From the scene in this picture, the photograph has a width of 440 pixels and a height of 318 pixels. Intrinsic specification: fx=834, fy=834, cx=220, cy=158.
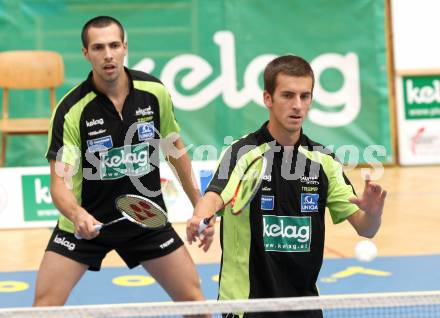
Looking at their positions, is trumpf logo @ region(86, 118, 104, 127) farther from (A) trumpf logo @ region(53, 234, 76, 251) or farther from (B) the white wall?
(B) the white wall

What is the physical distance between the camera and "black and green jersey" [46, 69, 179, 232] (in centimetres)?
470

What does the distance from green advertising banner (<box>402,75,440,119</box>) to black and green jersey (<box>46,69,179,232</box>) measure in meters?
9.19

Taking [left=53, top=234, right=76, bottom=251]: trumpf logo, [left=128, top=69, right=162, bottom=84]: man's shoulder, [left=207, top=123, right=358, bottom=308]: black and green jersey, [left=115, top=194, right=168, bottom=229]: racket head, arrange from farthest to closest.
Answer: [left=128, top=69, right=162, bottom=84]: man's shoulder < [left=53, top=234, right=76, bottom=251]: trumpf logo < [left=115, top=194, right=168, bottom=229]: racket head < [left=207, top=123, right=358, bottom=308]: black and green jersey

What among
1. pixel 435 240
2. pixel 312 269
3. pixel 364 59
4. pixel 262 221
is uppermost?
pixel 364 59

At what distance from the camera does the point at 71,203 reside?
14.5 feet

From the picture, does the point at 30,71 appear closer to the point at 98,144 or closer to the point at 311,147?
the point at 98,144

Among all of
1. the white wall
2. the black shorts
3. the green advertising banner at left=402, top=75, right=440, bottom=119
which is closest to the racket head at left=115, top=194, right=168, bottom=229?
the black shorts

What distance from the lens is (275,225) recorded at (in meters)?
3.84

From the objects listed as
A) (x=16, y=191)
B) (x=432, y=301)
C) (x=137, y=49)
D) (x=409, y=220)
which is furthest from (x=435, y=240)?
(x=137, y=49)

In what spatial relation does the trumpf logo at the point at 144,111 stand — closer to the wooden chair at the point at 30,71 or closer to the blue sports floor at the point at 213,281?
the blue sports floor at the point at 213,281

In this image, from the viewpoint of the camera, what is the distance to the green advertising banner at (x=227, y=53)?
41.2 feet

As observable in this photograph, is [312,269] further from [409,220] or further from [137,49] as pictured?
[137,49]

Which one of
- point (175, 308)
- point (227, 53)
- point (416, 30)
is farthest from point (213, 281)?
point (416, 30)

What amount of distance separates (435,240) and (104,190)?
15.1 feet
